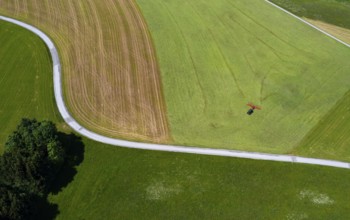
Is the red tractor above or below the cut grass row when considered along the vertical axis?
above

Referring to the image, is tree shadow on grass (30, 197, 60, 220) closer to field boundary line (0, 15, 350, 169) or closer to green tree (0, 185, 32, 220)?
green tree (0, 185, 32, 220)

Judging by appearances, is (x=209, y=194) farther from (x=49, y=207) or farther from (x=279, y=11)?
(x=279, y=11)

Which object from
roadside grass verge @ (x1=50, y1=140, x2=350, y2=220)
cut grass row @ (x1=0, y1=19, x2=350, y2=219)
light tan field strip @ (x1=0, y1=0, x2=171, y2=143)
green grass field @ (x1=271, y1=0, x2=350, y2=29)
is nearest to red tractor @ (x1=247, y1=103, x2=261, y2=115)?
roadside grass verge @ (x1=50, y1=140, x2=350, y2=220)

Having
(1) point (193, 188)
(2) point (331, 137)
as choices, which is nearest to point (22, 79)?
(1) point (193, 188)

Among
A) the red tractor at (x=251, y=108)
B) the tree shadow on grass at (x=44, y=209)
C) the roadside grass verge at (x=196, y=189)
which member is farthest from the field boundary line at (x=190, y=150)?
the tree shadow on grass at (x=44, y=209)

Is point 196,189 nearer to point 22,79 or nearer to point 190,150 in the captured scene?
point 190,150
